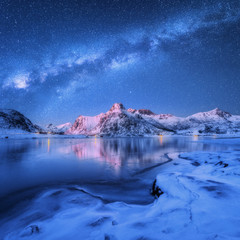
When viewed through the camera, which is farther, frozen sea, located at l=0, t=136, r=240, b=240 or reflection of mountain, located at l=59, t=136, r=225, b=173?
reflection of mountain, located at l=59, t=136, r=225, b=173

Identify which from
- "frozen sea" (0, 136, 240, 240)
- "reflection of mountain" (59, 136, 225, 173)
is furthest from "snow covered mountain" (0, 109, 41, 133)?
"frozen sea" (0, 136, 240, 240)

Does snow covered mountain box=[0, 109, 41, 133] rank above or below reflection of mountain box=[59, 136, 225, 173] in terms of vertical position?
above

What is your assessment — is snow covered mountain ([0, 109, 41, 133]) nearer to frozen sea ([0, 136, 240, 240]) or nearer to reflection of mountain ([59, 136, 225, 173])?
reflection of mountain ([59, 136, 225, 173])

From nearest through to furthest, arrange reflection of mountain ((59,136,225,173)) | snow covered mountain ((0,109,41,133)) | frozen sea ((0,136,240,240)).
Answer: frozen sea ((0,136,240,240)) → reflection of mountain ((59,136,225,173)) → snow covered mountain ((0,109,41,133))

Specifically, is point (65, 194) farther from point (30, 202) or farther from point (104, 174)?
point (104, 174)

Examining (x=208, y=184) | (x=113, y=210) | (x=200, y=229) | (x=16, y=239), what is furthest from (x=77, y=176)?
(x=200, y=229)

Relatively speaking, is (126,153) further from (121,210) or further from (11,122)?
(11,122)

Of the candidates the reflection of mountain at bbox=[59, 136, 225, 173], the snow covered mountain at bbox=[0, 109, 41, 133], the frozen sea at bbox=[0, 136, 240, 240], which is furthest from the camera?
the snow covered mountain at bbox=[0, 109, 41, 133]

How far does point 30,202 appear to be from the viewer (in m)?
6.72

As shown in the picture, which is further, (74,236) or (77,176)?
(77,176)

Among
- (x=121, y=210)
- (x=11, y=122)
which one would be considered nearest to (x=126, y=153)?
(x=121, y=210)

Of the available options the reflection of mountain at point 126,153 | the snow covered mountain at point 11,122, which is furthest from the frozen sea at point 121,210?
the snow covered mountain at point 11,122

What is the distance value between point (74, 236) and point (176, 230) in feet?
9.23

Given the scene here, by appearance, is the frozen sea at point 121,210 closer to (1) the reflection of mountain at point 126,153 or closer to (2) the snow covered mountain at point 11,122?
(1) the reflection of mountain at point 126,153
